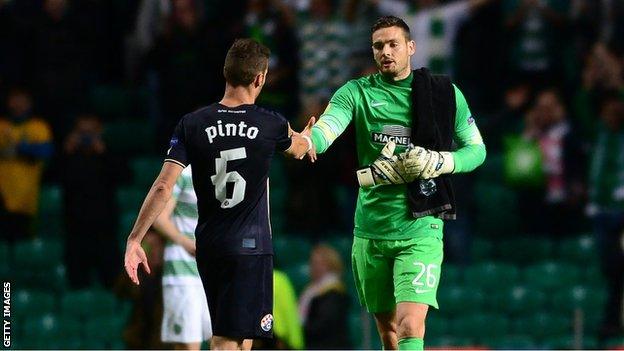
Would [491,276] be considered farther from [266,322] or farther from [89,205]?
[266,322]

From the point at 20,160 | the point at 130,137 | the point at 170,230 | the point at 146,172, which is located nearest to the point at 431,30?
the point at 146,172

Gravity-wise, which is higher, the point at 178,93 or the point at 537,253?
the point at 178,93

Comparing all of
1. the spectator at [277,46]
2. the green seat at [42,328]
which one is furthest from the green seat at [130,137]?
the green seat at [42,328]

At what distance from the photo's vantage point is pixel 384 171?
27.6ft

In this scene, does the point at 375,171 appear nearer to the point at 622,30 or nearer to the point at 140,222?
the point at 140,222

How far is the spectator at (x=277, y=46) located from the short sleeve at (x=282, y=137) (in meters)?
7.00

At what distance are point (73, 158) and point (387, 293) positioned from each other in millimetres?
6196

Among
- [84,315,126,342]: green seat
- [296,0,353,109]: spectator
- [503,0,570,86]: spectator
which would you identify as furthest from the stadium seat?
[84,315,126,342]: green seat

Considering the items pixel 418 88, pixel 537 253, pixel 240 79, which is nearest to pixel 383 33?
→ pixel 418 88

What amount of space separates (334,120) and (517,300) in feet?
22.5

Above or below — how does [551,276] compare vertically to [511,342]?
above

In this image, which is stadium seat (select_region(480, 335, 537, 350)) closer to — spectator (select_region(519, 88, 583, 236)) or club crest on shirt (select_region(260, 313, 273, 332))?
spectator (select_region(519, 88, 583, 236))

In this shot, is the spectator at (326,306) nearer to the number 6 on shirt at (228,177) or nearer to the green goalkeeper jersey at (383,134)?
the green goalkeeper jersey at (383,134)

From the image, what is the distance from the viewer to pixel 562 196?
15.1m
